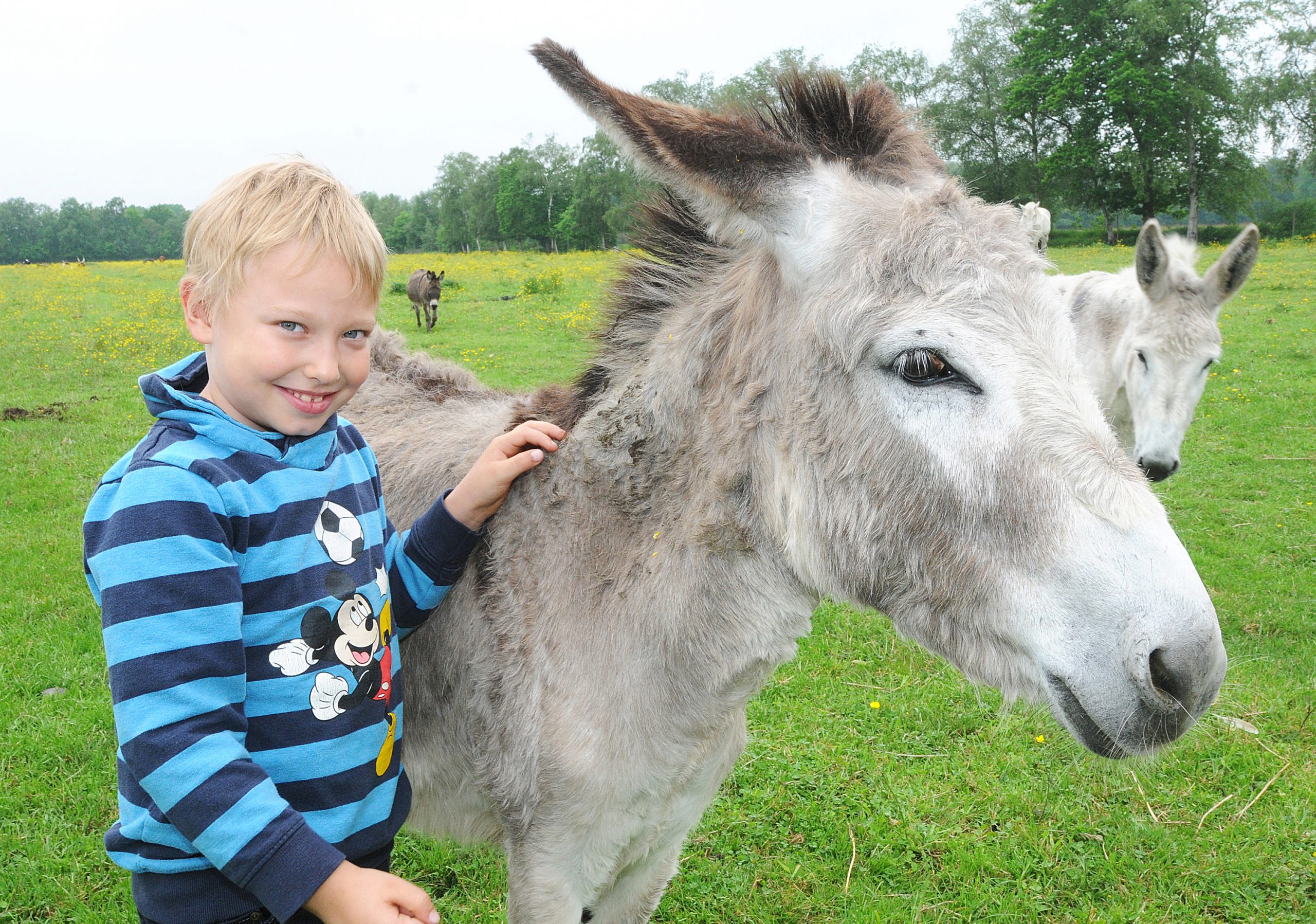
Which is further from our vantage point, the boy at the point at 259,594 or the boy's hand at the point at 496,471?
the boy's hand at the point at 496,471

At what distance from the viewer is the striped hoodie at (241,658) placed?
3.91ft

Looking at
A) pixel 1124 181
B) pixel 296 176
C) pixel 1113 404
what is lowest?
pixel 1113 404

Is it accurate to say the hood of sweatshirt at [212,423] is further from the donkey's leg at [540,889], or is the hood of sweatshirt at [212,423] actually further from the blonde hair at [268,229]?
the donkey's leg at [540,889]

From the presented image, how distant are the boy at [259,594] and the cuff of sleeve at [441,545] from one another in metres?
0.19

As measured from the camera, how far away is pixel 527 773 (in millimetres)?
1863

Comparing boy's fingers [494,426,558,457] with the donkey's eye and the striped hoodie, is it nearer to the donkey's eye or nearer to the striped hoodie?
the striped hoodie

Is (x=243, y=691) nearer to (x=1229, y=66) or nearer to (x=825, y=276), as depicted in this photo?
(x=825, y=276)

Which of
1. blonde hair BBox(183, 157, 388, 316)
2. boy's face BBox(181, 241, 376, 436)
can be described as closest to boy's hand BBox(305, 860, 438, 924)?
boy's face BBox(181, 241, 376, 436)

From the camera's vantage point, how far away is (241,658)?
131 centimetres

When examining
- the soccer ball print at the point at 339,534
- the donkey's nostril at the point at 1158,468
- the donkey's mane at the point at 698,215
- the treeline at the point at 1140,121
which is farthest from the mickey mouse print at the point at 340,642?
the treeline at the point at 1140,121

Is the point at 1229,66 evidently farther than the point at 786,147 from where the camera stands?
Yes

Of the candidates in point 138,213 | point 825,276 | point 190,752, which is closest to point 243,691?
point 190,752

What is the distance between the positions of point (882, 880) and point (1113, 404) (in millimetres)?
4468

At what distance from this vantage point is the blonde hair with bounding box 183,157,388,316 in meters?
1.42
